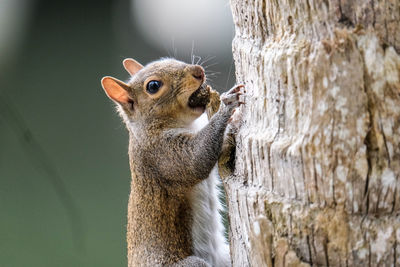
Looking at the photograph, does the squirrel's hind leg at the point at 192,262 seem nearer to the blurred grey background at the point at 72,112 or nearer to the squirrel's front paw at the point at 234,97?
the squirrel's front paw at the point at 234,97

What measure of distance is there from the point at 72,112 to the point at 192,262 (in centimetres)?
304

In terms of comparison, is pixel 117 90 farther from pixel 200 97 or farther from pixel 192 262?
pixel 192 262

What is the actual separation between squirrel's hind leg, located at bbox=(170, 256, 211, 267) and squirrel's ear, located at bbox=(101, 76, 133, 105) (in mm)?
931

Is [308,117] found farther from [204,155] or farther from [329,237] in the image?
[204,155]

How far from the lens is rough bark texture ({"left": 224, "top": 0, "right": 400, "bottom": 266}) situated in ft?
5.72

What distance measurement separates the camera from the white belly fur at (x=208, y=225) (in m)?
2.97

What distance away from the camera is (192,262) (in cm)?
284

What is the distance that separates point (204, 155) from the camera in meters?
2.76

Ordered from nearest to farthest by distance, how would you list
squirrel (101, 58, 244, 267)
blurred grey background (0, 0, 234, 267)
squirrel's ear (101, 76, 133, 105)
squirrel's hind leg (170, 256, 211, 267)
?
squirrel's hind leg (170, 256, 211, 267) → squirrel (101, 58, 244, 267) → squirrel's ear (101, 76, 133, 105) → blurred grey background (0, 0, 234, 267)

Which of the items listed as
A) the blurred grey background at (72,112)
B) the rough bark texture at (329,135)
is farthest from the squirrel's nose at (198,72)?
the blurred grey background at (72,112)

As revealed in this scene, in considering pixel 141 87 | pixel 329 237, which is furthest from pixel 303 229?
pixel 141 87

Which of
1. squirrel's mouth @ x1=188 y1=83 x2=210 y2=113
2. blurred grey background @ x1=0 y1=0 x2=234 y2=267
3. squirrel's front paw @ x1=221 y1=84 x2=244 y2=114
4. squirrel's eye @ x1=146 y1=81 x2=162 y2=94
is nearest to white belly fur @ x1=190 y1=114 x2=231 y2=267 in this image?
squirrel's mouth @ x1=188 y1=83 x2=210 y2=113

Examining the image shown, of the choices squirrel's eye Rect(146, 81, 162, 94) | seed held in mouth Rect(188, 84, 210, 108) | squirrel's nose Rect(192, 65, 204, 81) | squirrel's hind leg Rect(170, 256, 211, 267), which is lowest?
squirrel's hind leg Rect(170, 256, 211, 267)

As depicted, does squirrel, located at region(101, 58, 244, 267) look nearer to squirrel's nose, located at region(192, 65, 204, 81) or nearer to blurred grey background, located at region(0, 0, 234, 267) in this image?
squirrel's nose, located at region(192, 65, 204, 81)
